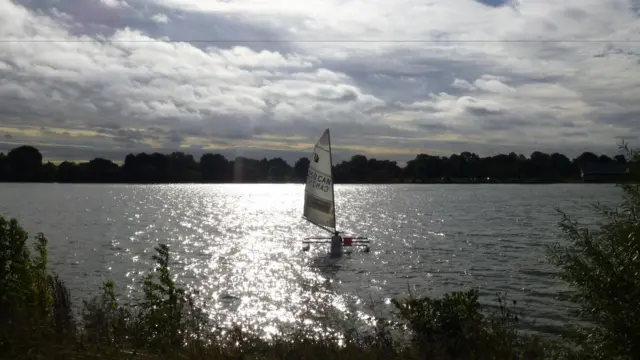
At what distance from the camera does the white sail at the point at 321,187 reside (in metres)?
39.2

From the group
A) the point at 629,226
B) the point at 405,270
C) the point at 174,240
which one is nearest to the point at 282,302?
the point at 405,270

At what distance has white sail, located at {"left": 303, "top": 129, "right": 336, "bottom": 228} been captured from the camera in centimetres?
3925

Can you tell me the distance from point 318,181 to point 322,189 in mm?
757

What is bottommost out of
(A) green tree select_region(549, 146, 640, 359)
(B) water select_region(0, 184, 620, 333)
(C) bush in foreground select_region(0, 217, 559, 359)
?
(B) water select_region(0, 184, 620, 333)

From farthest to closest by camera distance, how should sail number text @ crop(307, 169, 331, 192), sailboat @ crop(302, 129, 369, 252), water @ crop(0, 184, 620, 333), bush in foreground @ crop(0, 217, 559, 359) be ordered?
sail number text @ crop(307, 169, 331, 192)
sailboat @ crop(302, 129, 369, 252)
water @ crop(0, 184, 620, 333)
bush in foreground @ crop(0, 217, 559, 359)

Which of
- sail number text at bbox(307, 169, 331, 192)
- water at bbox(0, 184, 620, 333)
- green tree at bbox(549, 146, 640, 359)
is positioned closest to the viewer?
green tree at bbox(549, 146, 640, 359)

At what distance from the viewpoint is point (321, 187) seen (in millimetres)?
40656

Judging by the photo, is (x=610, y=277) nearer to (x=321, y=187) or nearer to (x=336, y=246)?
(x=336, y=246)

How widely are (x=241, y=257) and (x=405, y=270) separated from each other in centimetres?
1335

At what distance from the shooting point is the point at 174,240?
5356 cm

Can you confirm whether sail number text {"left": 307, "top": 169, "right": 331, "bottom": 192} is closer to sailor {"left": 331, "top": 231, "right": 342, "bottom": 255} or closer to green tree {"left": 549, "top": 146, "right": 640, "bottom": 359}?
sailor {"left": 331, "top": 231, "right": 342, "bottom": 255}

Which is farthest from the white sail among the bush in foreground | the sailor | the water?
the bush in foreground

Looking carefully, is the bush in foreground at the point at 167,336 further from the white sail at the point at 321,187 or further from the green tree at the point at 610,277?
the white sail at the point at 321,187

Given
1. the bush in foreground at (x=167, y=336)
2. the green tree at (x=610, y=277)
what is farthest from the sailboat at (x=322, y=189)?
the green tree at (x=610, y=277)
